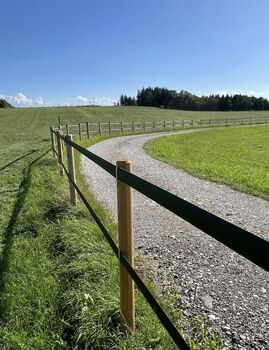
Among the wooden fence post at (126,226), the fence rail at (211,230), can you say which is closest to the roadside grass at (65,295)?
the wooden fence post at (126,226)

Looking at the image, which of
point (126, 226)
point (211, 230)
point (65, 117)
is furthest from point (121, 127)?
point (65, 117)

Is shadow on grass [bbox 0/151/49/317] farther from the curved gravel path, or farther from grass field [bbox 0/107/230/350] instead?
the curved gravel path

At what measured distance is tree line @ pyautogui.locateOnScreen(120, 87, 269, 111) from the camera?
9762 cm

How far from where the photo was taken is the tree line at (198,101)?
97625 mm

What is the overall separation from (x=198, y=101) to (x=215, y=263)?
10565 cm

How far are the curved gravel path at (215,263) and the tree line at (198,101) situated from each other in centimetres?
10059

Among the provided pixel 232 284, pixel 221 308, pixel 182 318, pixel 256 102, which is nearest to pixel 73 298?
pixel 182 318

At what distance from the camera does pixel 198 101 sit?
101 meters

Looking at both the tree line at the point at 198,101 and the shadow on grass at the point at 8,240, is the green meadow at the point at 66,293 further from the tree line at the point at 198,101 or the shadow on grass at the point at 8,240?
the tree line at the point at 198,101

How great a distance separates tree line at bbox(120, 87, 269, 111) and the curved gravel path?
330 ft

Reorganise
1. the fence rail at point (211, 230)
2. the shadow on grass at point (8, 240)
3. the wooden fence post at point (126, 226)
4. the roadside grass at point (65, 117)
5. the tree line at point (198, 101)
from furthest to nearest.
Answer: the tree line at point (198, 101)
the roadside grass at point (65, 117)
the shadow on grass at point (8, 240)
the wooden fence post at point (126, 226)
the fence rail at point (211, 230)

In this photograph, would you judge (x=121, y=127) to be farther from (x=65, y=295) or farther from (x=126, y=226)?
(x=126, y=226)

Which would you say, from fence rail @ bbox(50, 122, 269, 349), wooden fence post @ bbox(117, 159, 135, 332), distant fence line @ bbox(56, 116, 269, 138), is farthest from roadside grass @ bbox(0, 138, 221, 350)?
distant fence line @ bbox(56, 116, 269, 138)

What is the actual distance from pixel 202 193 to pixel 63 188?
3.15m
